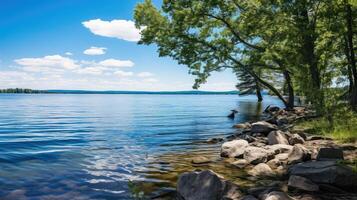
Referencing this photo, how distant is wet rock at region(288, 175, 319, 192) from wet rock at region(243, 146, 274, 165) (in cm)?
377

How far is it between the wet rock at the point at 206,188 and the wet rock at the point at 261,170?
302 centimetres

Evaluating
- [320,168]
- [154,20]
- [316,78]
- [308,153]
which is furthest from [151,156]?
[154,20]

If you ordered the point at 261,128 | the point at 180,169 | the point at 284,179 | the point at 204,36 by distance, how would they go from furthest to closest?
the point at 204,36 → the point at 261,128 → the point at 180,169 → the point at 284,179

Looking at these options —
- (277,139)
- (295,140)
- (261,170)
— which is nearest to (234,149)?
(277,139)

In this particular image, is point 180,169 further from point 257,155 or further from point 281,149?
point 281,149

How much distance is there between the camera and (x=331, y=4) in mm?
19109

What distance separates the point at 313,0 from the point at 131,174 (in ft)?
50.0

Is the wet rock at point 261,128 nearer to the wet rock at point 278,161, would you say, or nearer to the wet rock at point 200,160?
the wet rock at point 200,160

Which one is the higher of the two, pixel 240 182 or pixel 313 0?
pixel 313 0

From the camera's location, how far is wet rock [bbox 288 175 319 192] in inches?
347

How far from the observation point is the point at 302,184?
8.99m

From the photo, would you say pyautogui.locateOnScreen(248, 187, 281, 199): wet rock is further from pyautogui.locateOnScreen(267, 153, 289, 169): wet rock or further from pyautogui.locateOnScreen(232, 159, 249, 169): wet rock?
→ pyautogui.locateOnScreen(232, 159, 249, 169): wet rock

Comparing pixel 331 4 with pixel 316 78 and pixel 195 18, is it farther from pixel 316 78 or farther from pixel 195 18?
pixel 195 18

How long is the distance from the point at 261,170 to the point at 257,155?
164 centimetres
